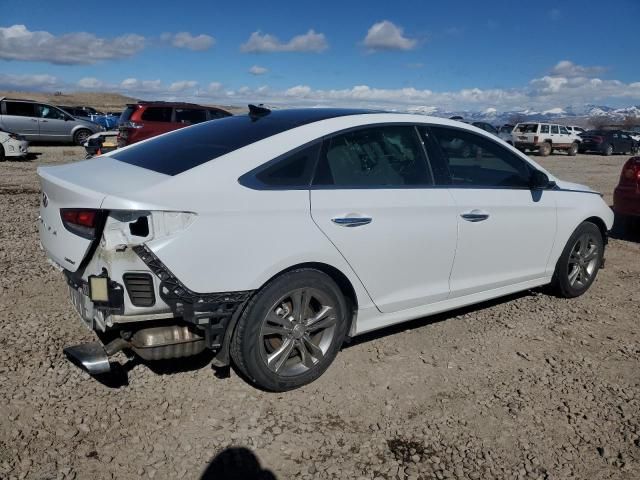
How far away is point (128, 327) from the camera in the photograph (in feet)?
9.56

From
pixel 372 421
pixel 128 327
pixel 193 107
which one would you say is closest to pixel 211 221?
pixel 128 327

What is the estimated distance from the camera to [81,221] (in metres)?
2.81

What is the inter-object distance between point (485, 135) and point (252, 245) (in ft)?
7.41

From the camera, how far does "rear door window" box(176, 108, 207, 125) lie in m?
16.5

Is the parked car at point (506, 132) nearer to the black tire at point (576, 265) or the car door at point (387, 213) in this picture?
the black tire at point (576, 265)

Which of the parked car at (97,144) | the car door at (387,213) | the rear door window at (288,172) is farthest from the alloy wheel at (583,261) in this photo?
the parked car at (97,144)

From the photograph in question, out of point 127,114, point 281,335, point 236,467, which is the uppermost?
point 127,114

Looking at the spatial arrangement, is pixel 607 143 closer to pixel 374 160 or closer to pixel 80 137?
pixel 80 137

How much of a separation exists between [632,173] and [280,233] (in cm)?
625

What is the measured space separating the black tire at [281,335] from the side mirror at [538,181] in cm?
198

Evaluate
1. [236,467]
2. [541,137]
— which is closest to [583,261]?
[236,467]

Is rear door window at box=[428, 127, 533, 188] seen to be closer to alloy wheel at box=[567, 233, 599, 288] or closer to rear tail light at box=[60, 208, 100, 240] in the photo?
alloy wheel at box=[567, 233, 599, 288]

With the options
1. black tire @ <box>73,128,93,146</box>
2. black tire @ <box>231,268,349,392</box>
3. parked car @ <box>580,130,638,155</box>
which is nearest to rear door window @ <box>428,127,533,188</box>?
black tire @ <box>231,268,349,392</box>

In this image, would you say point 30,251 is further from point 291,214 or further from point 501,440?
point 501,440
